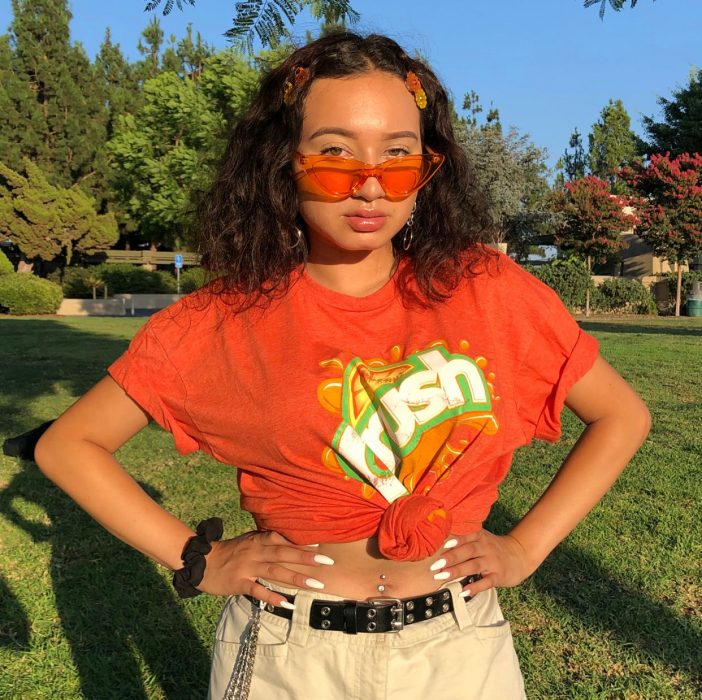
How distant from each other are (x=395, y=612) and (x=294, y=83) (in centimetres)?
113

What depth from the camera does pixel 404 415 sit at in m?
1.57

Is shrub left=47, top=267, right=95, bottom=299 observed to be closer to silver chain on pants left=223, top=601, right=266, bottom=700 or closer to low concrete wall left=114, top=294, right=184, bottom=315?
low concrete wall left=114, top=294, right=184, bottom=315

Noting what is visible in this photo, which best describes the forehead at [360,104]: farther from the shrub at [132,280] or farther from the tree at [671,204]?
the shrub at [132,280]

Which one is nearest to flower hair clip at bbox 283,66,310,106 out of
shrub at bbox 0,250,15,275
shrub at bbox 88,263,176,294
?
shrub at bbox 0,250,15,275

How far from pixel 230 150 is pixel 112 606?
9.73 feet

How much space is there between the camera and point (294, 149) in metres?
1.77

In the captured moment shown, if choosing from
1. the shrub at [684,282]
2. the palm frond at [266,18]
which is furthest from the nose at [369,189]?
the shrub at [684,282]

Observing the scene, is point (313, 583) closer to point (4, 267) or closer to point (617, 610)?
point (617, 610)

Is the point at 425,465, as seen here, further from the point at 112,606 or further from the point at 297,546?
the point at 112,606

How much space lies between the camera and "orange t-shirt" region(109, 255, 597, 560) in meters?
1.54

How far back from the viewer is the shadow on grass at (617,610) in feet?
11.7

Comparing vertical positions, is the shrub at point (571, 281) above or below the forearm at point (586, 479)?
below

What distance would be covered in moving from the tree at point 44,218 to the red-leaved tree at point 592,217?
20.4 m

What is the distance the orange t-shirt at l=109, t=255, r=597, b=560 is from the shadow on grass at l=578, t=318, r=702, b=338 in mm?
17265
